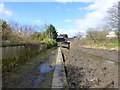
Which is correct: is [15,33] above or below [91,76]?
above

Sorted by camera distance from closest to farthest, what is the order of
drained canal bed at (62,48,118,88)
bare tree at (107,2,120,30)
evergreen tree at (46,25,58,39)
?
drained canal bed at (62,48,118,88) < bare tree at (107,2,120,30) < evergreen tree at (46,25,58,39)

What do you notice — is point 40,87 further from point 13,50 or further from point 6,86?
point 13,50

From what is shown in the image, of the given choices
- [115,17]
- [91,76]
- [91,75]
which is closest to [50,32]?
[115,17]

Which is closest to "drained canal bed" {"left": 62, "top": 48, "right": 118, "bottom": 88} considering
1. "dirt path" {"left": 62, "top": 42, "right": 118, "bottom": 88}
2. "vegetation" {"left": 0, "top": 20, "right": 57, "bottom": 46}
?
"dirt path" {"left": 62, "top": 42, "right": 118, "bottom": 88}

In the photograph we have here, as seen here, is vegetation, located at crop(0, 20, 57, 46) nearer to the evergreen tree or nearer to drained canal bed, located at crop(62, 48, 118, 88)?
drained canal bed, located at crop(62, 48, 118, 88)

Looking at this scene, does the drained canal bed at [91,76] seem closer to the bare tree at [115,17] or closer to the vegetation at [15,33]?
the vegetation at [15,33]

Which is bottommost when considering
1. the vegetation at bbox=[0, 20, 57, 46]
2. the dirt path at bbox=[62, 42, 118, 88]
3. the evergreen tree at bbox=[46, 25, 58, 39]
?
the dirt path at bbox=[62, 42, 118, 88]

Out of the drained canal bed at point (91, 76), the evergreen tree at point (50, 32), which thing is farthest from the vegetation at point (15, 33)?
the evergreen tree at point (50, 32)

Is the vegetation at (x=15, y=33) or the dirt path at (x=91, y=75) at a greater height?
the vegetation at (x=15, y=33)

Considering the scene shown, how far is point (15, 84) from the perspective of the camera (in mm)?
3973

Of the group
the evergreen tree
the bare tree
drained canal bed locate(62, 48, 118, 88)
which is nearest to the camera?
drained canal bed locate(62, 48, 118, 88)

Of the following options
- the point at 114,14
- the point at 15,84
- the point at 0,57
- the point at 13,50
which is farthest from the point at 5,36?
the point at 114,14

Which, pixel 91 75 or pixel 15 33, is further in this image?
pixel 15 33

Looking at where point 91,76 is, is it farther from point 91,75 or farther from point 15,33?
point 15,33
